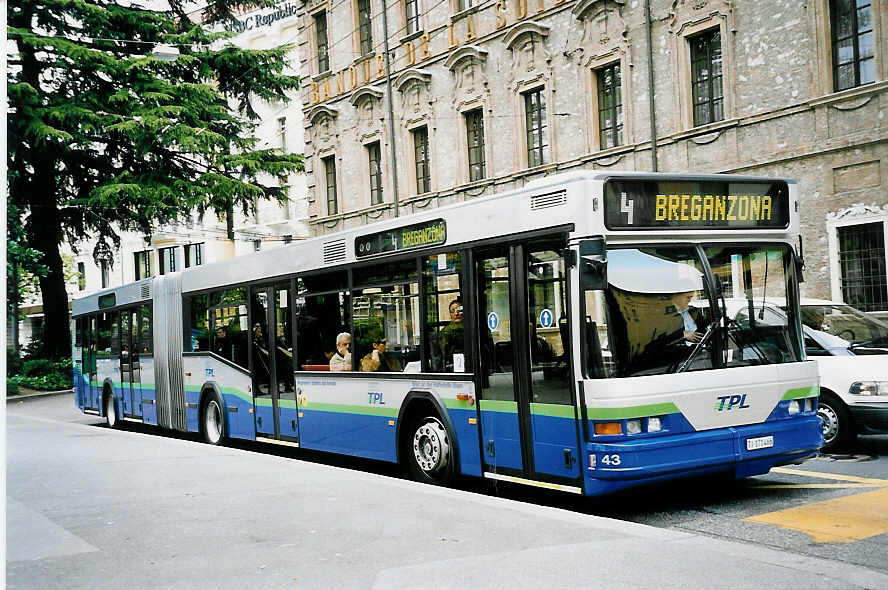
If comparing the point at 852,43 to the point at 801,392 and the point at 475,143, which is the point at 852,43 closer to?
the point at 475,143

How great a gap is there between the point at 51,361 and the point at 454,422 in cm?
2903

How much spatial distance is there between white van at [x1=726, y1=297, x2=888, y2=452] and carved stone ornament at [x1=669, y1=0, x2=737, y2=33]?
33.6ft

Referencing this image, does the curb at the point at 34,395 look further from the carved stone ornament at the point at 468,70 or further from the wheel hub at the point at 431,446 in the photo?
the wheel hub at the point at 431,446

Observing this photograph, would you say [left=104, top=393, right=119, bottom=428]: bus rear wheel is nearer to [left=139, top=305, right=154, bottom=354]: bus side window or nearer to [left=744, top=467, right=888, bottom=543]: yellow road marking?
[left=139, top=305, right=154, bottom=354]: bus side window

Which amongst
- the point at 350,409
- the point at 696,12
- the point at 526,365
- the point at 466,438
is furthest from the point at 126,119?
the point at 526,365

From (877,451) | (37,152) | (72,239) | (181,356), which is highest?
(37,152)

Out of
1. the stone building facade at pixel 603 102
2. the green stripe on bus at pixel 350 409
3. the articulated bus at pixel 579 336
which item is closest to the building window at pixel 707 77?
the stone building facade at pixel 603 102

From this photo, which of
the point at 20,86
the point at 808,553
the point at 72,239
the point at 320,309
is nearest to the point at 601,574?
the point at 808,553

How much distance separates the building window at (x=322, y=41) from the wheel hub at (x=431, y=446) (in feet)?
84.0

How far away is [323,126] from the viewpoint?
35188 millimetres

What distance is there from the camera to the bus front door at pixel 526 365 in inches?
347

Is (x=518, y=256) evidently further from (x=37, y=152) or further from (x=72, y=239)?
(x=72, y=239)

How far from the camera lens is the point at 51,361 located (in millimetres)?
36219

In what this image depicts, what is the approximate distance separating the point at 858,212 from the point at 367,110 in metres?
17.2
